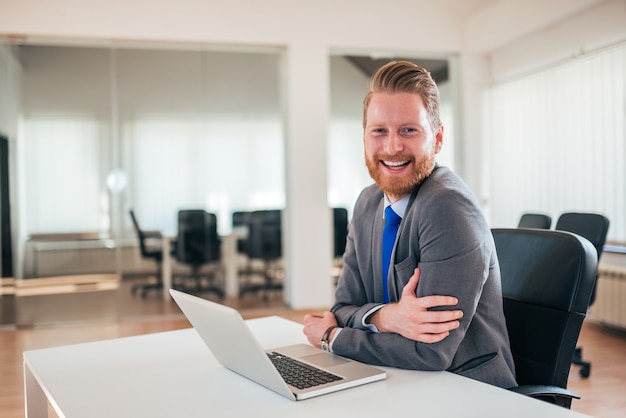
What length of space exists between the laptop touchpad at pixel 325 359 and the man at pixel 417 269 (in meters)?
0.03

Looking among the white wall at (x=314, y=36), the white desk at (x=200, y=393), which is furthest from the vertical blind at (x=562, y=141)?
the white desk at (x=200, y=393)

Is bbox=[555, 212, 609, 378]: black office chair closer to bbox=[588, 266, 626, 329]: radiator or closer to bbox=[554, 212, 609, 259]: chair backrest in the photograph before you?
bbox=[554, 212, 609, 259]: chair backrest

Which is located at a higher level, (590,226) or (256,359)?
(590,226)

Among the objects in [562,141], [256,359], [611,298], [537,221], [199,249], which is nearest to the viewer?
[256,359]

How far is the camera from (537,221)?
13.0 feet

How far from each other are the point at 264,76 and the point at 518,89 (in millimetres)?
2541

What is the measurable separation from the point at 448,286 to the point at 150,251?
198 inches

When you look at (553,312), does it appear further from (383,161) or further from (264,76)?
(264,76)

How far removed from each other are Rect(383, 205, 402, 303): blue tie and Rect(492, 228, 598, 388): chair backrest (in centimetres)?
33

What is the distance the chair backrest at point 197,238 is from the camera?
617 cm

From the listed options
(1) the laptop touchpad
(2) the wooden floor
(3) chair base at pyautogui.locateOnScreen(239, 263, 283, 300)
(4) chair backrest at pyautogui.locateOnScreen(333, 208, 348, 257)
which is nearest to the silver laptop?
(1) the laptop touchpad

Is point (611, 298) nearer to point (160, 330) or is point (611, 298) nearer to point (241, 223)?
point (241, 223)

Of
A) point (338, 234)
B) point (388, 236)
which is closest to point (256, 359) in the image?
point (388, 236)

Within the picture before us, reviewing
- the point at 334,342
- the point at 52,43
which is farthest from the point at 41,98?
the point at 334,342
